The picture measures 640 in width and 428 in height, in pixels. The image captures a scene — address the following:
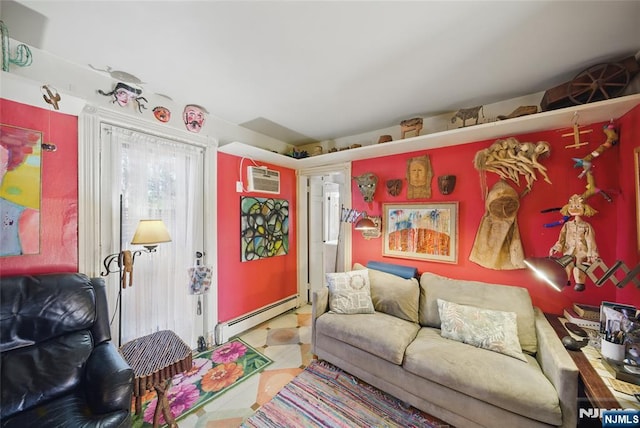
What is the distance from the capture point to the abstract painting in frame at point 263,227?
2842 mm

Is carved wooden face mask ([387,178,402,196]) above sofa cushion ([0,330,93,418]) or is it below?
above

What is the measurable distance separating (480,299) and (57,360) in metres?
3.00

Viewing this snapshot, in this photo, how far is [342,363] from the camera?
2027 mm

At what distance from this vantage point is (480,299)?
1.94m

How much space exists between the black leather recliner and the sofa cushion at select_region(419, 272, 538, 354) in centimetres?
228

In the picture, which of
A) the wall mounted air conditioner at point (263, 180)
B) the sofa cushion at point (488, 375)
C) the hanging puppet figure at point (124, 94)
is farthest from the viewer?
the wall mounted air conditioner at point (263, 180)

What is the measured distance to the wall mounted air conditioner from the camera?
9.12 ft

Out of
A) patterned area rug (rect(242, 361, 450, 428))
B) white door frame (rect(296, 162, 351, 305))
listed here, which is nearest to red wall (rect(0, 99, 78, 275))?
patterned area rug (rect(242, 361, 450, 428))

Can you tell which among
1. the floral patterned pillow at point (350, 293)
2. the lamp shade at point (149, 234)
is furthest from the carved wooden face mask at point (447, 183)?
the lamp shade at point (149, 234)

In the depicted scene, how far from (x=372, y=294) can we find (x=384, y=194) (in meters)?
1.22

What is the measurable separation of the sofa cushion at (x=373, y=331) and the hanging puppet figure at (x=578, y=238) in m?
1.28

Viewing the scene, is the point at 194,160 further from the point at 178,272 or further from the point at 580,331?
the point at 580,331

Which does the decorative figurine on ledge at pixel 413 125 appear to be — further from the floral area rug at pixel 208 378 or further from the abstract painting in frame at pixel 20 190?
the abstract painting in frame at pixel 20 190

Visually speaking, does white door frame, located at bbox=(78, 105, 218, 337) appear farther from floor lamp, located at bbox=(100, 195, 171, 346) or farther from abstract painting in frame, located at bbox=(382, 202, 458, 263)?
abstract painting in frame, located at bbox=(382, 202, 458, 263)
